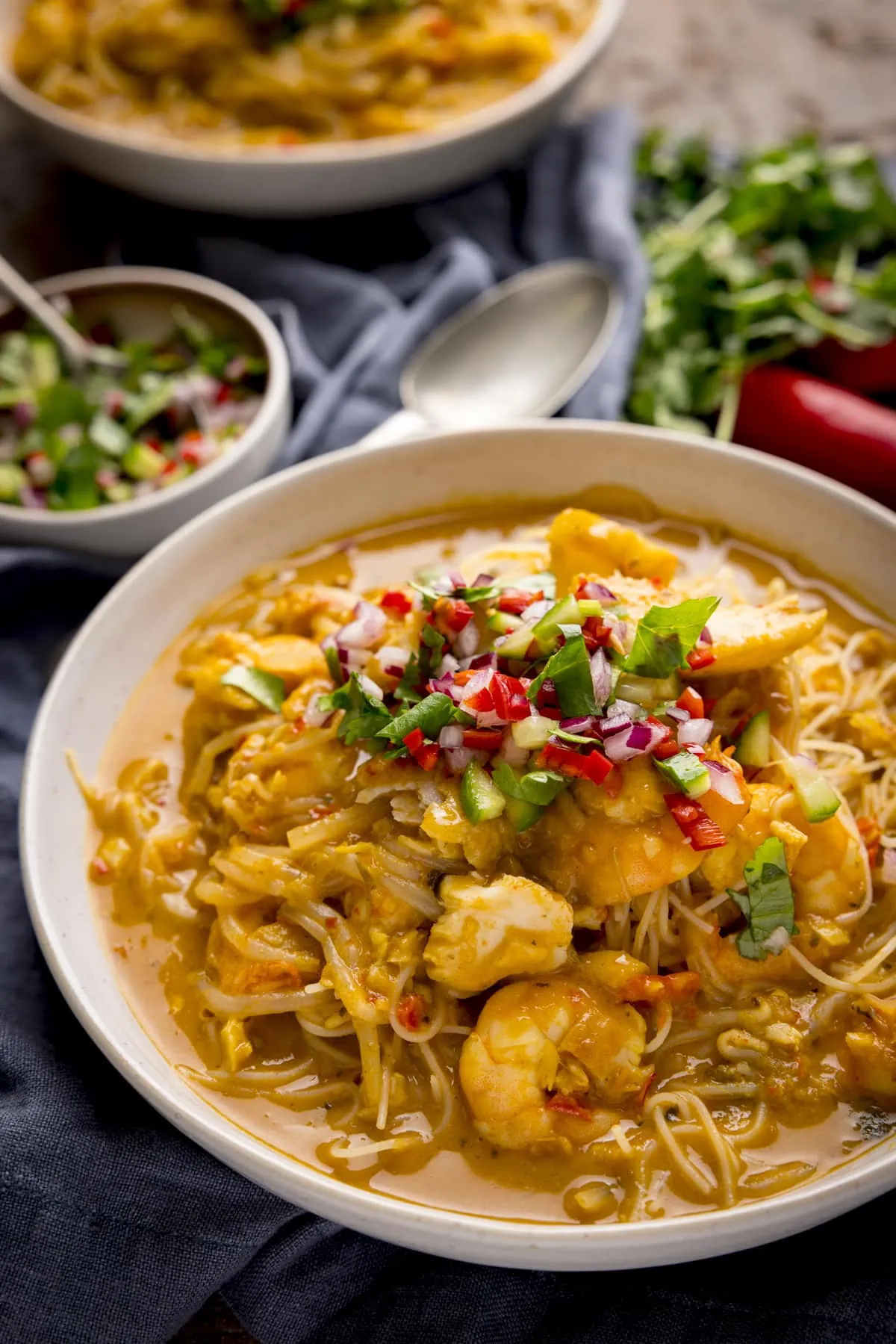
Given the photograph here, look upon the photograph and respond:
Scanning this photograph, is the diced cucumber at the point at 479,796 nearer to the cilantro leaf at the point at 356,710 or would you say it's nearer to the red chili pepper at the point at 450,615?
the cilantro leaf at the point at 356,710

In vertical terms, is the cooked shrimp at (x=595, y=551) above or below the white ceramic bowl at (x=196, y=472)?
above

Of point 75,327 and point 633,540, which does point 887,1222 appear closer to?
point 633,540

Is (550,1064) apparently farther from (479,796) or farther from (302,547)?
(302,547)

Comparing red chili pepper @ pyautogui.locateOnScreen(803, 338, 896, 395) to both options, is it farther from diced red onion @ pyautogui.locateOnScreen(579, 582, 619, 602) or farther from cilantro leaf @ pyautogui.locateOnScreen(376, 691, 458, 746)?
cilantro leaf @ pyautogui.locateOnScreen(376, 691, 458, 746)

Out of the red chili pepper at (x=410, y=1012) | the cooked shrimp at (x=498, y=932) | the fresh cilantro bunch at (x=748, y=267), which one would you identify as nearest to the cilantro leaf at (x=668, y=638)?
the cooked shrimp at (x=498, y=932)

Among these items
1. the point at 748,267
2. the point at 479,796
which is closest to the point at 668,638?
the point at 479,796

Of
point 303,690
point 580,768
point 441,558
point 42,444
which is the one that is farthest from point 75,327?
point 580,768
